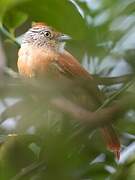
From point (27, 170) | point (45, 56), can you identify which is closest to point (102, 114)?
point (27, 170)

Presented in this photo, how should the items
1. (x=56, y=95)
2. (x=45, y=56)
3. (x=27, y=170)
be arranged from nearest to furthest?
(x=56, y=95)
(x=27, y=170)
(x=45, y=56)

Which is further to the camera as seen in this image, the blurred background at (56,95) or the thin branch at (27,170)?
the thin branch at (27,170)

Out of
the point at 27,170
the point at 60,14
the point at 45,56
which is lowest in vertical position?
the point at 45,56

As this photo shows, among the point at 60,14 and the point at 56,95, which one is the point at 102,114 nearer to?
the point at 56,95

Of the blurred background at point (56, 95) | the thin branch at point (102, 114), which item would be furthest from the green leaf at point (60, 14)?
the thin branch at point (102, 114)

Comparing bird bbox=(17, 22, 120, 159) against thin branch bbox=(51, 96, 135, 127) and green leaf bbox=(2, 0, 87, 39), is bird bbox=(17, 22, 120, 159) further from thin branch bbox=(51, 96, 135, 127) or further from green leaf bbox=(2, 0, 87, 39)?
thin branch bbox=(51, 96, 135, 127)

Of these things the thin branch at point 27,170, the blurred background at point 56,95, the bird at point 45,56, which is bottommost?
the bird at point 45,56

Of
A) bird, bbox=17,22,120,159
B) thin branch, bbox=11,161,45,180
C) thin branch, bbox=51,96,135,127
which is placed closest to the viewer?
thin branch, bbox=51,96,135,127

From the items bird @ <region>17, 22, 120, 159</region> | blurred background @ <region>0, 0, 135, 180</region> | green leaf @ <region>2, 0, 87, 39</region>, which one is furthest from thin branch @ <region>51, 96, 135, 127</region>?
bird @ <region>17, 22, 120, 159</region>

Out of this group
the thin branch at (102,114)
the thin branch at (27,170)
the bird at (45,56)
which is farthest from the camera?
the bird at (45,56)

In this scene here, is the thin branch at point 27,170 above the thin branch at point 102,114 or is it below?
below

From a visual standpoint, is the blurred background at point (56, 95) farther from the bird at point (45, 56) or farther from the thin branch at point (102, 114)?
the bird at point (45, 56)

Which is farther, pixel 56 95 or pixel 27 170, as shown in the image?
pixel 27 170

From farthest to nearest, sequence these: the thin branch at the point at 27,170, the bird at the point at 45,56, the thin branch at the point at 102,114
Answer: the bird at the point at 45,56, the thin branch at the point at 27,170, the thin branch at the point at 102,114
